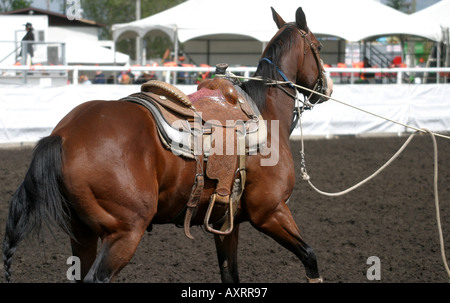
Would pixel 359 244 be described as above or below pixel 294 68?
below

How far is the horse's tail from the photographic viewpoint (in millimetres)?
3326

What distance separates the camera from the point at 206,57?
22.4 m

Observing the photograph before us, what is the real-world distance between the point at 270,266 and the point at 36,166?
102 inches

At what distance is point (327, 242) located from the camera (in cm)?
602

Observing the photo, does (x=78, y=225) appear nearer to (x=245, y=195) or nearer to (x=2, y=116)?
(x=245, y=195)

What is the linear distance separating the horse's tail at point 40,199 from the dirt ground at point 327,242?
4.5 inches

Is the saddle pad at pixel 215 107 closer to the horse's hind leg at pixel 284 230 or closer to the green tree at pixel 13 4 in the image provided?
the horse's hind leg at pixel 284 230

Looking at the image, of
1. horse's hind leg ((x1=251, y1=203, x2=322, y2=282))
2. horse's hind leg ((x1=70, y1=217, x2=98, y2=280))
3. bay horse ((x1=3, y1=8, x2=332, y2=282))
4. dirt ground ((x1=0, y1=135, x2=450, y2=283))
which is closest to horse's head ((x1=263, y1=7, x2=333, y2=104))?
bay horse ((x1=3, y1=8, x2=332, y2=282))

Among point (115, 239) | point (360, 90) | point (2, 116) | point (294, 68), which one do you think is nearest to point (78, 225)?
point (115, 239)

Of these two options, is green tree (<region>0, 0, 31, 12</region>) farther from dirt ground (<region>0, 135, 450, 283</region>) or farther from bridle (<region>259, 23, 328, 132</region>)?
bridle (<region>259, 23, 328, 132</region>)

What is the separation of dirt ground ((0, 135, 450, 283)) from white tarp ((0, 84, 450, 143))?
2.13 meters

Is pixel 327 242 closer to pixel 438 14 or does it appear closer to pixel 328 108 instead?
pixel 328 108

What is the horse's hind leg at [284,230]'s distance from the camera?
411 centimetres

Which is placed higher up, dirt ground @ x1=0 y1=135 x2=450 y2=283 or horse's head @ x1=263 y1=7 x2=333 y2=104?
horse's head @ x1=263 y1=7 x2=333 y2=104
